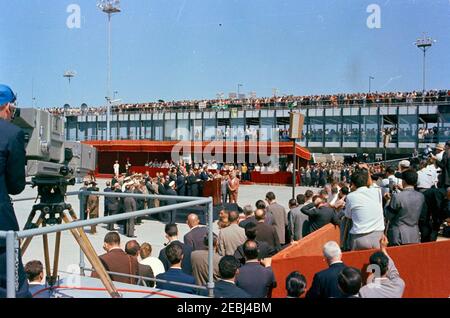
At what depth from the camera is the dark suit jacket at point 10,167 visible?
8.53 ft

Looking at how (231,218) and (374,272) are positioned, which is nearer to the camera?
(374,272)

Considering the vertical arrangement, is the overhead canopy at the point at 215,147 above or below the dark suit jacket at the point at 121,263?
above

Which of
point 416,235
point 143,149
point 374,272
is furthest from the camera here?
point 143,149

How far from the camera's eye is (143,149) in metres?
35.8

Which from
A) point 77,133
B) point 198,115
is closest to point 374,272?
point 198,115

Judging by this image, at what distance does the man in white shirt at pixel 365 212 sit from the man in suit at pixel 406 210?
1.75 ft

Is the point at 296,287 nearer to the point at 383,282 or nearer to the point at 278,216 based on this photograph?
the point at 383,282

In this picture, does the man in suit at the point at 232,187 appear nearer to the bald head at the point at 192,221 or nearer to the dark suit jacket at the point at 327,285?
the bald head at the point at 192,221

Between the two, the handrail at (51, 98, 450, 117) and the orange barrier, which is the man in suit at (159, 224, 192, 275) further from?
the handrail at (51, 98, 450, 117)

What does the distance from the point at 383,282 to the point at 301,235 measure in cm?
422

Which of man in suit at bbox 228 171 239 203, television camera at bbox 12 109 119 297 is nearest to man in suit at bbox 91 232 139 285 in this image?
television camera at bbox 12 109 119 297

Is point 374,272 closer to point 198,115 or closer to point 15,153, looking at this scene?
point 15,153

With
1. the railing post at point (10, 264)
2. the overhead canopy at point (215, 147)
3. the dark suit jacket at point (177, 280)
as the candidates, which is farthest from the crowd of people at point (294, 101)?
the railing post at point (10, 264)
